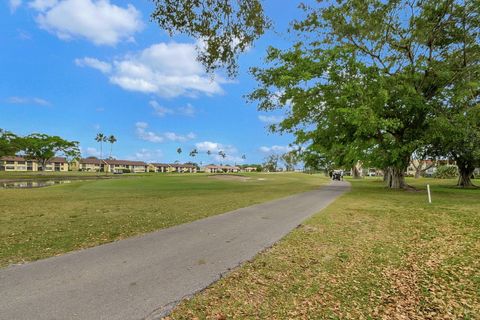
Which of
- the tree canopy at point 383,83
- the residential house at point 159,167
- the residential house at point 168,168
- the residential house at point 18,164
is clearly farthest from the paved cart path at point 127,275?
the residential house at point 159,167

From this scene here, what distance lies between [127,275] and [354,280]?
3560 millimetres

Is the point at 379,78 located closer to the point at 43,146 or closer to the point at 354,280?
the point at 354,280

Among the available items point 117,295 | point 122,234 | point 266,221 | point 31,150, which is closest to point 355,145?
point 266,221

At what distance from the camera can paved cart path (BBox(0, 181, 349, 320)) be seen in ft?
12.1

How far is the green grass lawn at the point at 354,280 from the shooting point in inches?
146

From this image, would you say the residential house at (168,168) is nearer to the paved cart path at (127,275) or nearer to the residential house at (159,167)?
the residential house at (159,167)

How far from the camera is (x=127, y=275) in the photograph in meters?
4.79

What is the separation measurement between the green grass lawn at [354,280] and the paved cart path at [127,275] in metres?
0.42

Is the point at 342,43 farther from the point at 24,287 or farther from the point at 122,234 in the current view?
the point at 24,287

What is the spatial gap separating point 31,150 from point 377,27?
78.4 m

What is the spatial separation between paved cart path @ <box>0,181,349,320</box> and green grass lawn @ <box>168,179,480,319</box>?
0.42 meters

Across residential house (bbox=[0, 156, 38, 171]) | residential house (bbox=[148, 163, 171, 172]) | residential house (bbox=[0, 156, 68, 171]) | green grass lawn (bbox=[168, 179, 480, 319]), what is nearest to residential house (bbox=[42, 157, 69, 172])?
residential house (bbox=[0, 156, 68, 171])

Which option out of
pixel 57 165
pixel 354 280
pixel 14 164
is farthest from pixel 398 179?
pixel 57 165

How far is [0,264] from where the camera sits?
5.35m
